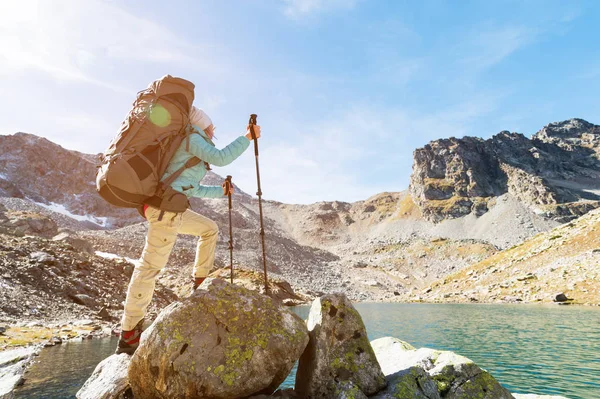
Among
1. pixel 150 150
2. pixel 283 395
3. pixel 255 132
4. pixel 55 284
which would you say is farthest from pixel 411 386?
pixel 55 284

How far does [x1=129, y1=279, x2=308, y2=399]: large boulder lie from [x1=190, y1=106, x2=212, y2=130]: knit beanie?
3444mm

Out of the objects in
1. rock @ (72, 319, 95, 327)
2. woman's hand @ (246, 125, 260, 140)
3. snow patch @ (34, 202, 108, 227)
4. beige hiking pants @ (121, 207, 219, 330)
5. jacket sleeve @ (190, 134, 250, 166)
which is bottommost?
rock @ (72, 319, 95, 327)

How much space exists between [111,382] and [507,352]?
22.1 metres

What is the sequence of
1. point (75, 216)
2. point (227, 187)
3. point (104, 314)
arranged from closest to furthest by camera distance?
1. point (227, 187)
2. point (104, 314)
3. point (75, 216)

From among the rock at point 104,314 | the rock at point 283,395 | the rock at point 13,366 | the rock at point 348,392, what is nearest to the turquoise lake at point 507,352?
the rock at point 13,366

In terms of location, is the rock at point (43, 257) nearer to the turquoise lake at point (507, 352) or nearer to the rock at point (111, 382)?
the turquoise lake at point (507, 352)

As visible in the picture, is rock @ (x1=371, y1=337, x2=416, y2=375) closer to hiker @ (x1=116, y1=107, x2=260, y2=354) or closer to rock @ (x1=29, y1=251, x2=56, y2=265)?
hiker @ (x1=116, y1=107, x2=260, y2=354)

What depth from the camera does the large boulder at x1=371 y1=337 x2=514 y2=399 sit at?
7.59 meters

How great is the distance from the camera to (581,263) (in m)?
55.8

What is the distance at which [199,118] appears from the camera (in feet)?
25.0

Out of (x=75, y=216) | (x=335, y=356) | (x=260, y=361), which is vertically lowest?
(x=335, y=356)

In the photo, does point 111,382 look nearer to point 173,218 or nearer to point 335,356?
point 173,218

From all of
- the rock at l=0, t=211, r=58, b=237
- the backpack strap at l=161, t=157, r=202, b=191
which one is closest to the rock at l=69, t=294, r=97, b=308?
the backpack strap at l=161, t=157, r=202, b=191

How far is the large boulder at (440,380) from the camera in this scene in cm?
759
